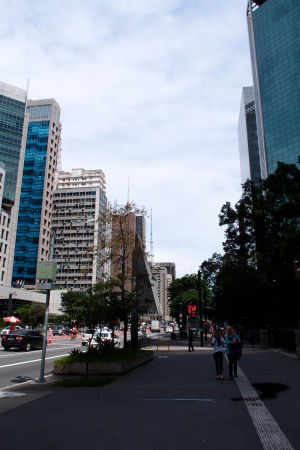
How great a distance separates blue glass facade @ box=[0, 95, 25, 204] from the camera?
10581cm

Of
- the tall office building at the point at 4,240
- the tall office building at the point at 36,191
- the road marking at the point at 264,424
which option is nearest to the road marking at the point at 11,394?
the road marking at the point at 264,424

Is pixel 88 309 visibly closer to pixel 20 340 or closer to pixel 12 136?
pixel 20 340

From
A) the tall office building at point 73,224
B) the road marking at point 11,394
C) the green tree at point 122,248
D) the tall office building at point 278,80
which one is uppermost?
the tall office building at point 278,80

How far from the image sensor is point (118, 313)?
16.9m

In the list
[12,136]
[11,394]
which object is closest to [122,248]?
[11,394]

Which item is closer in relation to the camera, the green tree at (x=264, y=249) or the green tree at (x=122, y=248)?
the green tree at (x=122, y=248)

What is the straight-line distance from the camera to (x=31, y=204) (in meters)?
123

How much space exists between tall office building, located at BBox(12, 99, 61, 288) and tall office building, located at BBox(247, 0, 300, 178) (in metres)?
67.9

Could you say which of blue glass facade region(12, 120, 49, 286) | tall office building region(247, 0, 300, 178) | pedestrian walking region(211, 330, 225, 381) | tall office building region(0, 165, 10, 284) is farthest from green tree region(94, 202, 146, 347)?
blue glass facade region(12, 120, 49, 286)

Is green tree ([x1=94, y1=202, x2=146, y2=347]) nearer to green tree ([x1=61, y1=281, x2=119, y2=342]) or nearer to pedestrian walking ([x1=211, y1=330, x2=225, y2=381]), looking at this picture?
green tree ([x1=61, y1=281, x2=119, y2=342])

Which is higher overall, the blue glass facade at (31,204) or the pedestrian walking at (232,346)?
the blue glass facade at (31,204)

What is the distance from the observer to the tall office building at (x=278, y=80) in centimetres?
10856

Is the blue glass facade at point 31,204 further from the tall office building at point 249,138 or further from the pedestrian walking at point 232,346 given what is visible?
the pedestrian walking at point 232,346

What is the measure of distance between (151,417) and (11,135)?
113122mm
